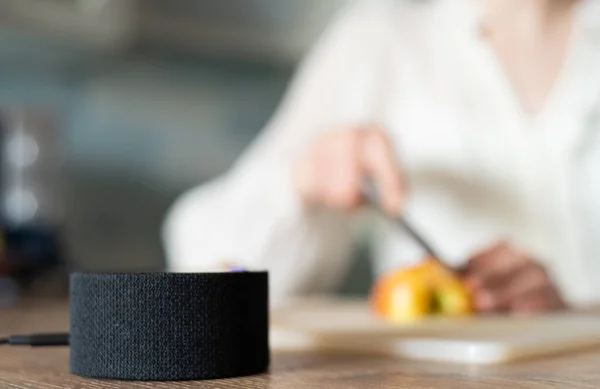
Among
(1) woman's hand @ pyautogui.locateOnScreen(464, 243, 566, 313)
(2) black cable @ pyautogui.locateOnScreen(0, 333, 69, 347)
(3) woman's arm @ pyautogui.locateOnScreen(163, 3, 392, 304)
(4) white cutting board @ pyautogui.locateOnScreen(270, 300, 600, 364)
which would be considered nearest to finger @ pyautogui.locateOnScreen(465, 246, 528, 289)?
(1) woman's hand @ pyautogui.locateOnScreen(464, 243, 566, 313)

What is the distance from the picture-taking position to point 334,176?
1.41 metres

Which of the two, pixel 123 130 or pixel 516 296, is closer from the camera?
pixel 516 296

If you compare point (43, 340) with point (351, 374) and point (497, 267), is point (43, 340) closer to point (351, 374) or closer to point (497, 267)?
point (351, 374)

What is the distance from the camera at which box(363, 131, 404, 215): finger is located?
1327 mm

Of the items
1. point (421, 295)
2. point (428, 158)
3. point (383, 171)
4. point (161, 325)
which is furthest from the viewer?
point (428, 158)

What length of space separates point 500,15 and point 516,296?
1.81 ft

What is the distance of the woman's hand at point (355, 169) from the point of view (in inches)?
53.1

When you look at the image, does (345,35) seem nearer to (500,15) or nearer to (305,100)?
(305,100)

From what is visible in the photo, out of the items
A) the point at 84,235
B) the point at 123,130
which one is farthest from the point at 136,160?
the point at 84,235

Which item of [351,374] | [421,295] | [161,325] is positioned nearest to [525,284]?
[421,295]

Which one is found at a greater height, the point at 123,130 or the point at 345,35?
the point at 345,35

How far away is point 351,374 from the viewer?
55cm

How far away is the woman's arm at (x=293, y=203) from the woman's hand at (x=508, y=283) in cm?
46

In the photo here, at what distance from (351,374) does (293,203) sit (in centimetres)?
105
